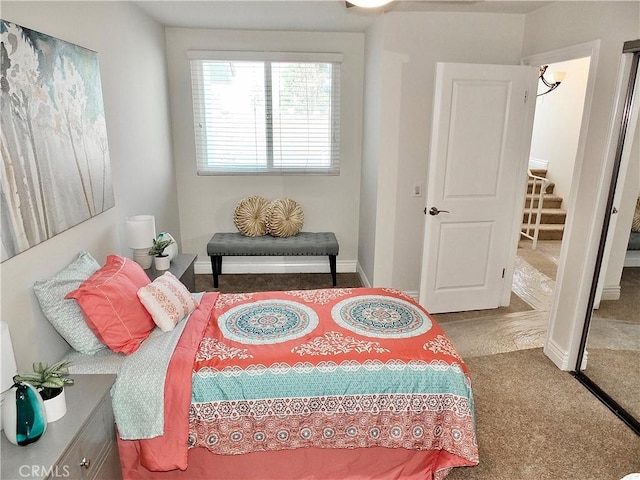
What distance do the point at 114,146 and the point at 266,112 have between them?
74.4 inches

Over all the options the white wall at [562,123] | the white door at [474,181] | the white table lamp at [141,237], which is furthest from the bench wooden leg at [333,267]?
the white wall at [562,123]

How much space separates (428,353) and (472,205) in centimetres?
191

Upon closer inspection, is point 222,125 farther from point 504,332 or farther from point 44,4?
point 504,332

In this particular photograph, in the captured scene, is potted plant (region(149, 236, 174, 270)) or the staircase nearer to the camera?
potted plant (region(149, 236, 174, 270))

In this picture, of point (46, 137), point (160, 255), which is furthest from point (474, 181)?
point (46, 137)

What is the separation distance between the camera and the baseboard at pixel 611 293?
2713 mm

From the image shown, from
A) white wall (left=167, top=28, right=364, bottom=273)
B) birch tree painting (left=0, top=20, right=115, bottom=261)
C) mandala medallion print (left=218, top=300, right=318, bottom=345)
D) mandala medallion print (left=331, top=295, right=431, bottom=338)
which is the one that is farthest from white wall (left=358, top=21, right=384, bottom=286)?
birch tree painting (left=0, top=20, right=115, bottom=261)

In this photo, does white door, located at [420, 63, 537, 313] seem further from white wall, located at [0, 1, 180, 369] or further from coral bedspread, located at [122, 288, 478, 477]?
white wall, located at [0, 1, 180, 369]

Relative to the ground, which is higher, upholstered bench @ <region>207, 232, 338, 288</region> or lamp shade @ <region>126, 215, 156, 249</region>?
lamp shade @ <region>126, 215, 156, 249</region>

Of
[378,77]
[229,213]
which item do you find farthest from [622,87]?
[229,213]

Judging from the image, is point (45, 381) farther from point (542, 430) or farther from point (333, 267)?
point (333, 267)

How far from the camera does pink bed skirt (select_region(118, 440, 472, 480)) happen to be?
200cm

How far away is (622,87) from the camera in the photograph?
247cm

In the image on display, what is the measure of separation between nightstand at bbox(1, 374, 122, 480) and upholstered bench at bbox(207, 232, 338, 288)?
8.43ft
